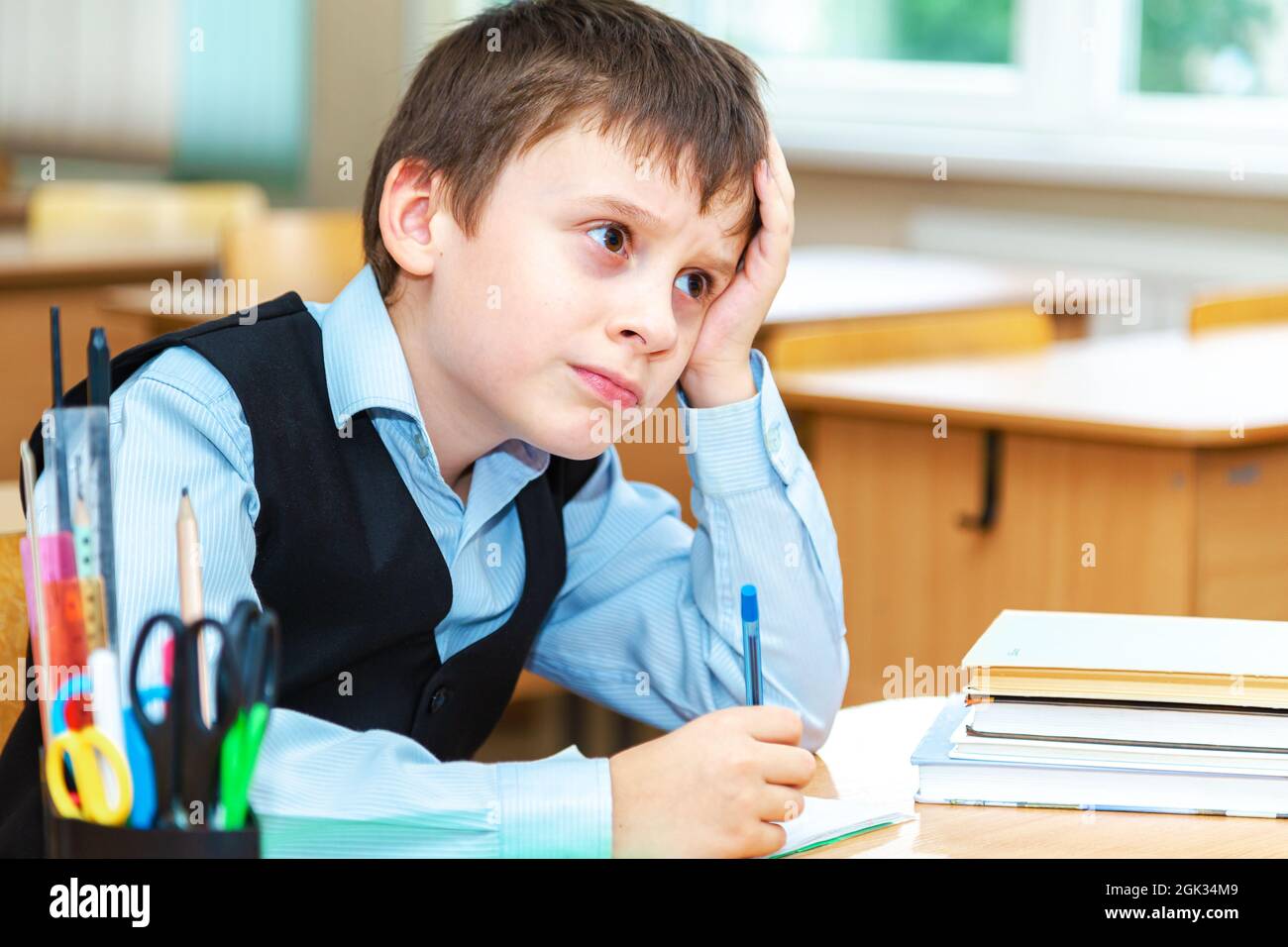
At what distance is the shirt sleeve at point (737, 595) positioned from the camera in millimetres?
1210

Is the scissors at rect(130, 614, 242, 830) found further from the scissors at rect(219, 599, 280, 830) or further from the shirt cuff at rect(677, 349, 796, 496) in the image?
the shirt cuff at rect(677, 349, 796, 496)

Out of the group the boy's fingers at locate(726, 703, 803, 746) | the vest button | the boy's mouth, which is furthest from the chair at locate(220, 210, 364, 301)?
the boy's fingers at locate(726, 703, 803, 746)

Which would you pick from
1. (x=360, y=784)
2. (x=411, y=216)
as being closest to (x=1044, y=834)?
(x=360, y=784)

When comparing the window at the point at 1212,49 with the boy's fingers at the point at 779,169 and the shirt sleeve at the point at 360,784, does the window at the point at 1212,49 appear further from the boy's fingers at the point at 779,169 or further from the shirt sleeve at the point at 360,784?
the shirt sleeve at the point at 360,784

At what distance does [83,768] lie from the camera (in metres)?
0.68

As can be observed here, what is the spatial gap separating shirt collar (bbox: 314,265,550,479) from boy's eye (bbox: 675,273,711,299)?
18 centimetres

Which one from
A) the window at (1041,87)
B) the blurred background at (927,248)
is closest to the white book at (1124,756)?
the blurred background at (927,248)

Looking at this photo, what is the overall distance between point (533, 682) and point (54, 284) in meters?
1.73

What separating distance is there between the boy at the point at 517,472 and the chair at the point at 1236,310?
2005 mm

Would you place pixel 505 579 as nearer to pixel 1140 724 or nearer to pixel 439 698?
pixel 439 698

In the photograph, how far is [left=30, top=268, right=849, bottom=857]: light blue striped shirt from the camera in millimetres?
839

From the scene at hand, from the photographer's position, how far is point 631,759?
2.85 ft
